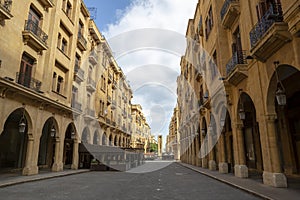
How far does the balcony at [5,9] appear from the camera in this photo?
12.1 metres

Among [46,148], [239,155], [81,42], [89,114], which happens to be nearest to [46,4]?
[81,42]

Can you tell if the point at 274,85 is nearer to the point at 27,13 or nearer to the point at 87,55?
the point at 27,13

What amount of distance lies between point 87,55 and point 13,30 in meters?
12.4

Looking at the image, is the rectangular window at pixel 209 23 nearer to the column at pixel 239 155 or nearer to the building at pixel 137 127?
the column at pixel 239 155

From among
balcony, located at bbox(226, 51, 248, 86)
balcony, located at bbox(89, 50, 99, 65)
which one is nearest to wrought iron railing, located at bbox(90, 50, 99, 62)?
balcony, located at bbox(89, 50, 99, 65)

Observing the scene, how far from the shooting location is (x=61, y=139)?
19500mm

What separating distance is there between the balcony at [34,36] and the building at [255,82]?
41.9 ft

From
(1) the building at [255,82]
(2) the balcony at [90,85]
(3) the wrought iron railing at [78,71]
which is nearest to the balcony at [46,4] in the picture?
(3) the wrought iron railing at [78,71]

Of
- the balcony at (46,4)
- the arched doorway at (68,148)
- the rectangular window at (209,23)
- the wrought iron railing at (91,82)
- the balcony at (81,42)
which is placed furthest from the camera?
the wrought iron railing at (91,82)

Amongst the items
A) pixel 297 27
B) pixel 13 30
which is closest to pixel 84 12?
pixel 13 30

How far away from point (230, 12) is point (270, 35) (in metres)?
6.16

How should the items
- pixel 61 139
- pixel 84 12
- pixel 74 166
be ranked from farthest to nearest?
pixel 84 12, pixel 74 166, pixel 61 139

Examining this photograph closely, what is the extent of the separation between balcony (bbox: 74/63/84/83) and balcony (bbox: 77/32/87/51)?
193 cm

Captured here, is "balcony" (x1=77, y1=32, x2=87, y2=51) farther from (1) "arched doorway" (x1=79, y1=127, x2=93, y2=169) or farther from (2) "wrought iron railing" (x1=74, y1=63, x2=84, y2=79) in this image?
(1) "arched doorway" (x1=79, y1=127, x2=93, y2=169)
